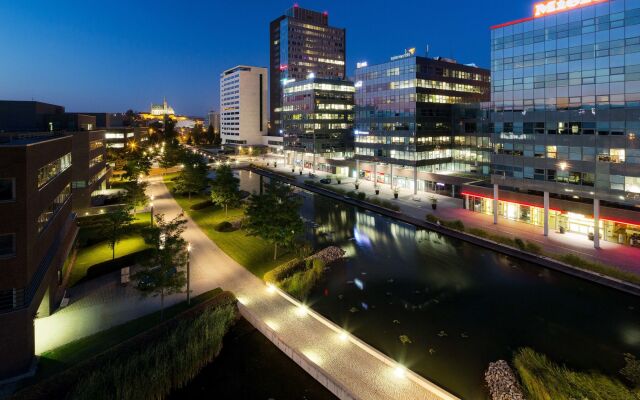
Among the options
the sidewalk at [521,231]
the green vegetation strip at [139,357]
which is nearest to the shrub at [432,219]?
the sidewalk at [521,231]

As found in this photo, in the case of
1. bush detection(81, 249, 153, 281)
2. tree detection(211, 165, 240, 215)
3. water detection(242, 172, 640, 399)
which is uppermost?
tree detection(211, 165, 240, 215)

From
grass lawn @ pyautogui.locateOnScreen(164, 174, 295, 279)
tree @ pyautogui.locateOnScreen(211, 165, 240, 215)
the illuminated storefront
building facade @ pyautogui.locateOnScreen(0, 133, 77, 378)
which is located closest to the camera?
building facade @ pyautogui.locateOnScreen(0, 133, 77, 378)

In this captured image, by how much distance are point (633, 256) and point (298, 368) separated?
35830 millimetres

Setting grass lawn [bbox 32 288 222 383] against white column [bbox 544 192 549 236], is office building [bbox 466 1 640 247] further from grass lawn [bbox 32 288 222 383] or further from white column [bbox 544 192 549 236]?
grass lawn [bbox 32 288 222 383]

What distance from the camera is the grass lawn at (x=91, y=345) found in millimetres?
19000

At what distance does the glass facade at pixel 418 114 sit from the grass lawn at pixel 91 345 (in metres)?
59.0

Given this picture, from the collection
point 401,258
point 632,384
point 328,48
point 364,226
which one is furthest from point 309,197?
point 328,48

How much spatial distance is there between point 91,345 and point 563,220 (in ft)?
161

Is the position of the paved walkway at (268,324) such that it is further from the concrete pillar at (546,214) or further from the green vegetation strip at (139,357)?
the concrete pillar at (546,214)

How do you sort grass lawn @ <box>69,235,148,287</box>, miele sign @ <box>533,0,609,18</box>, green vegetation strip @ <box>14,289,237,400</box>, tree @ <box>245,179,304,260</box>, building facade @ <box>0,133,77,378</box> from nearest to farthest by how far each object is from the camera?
green vegetation strip @ <box>14,289,237,400</box>, building facade @ <box>0,133,77,378</box>, grass lawn @ <box>69,235,148,287</box>, tree @ <box>245,179,304,260</box>, miele sign @ <box>533,0,609,18</box>

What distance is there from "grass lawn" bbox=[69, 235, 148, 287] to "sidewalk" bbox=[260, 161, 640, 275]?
37.3 m

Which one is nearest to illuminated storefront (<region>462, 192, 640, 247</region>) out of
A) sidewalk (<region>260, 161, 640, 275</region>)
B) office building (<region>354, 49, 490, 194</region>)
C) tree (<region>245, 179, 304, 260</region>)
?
sidewalk (<region>260, 161, 640, 275</region>)

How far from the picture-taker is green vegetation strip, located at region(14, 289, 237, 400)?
17375 mm

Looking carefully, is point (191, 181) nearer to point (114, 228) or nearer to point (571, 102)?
point (114, 228)
